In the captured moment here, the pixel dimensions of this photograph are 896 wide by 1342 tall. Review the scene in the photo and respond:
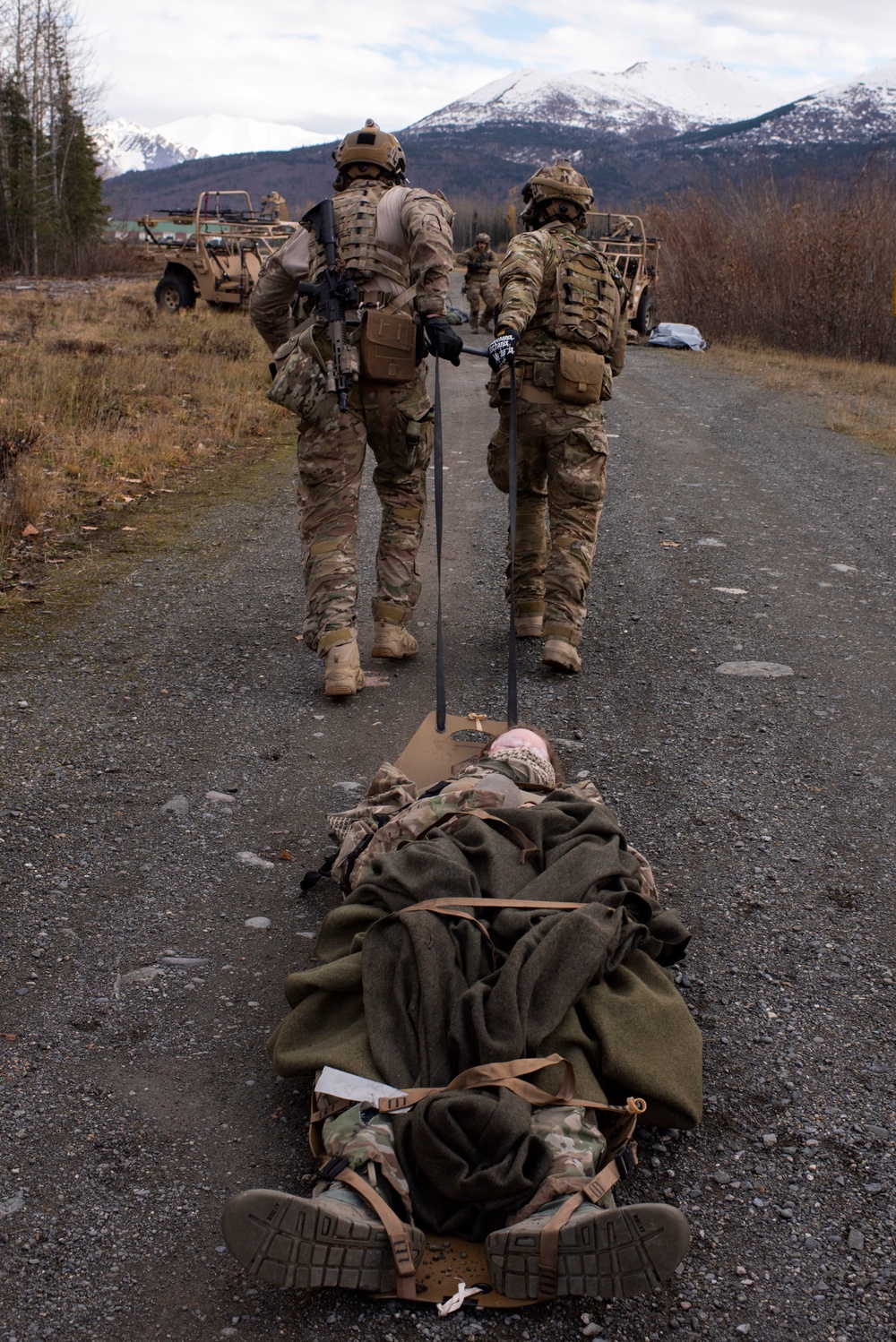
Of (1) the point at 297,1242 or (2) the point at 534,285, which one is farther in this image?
(2) the point at 534,285

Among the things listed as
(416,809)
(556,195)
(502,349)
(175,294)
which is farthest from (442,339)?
(175,294)

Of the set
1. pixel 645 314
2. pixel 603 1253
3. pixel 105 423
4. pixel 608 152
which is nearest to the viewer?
pixel 603 1253

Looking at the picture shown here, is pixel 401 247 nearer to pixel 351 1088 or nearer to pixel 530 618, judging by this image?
pixel 530 618

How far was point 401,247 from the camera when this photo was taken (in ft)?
14.0

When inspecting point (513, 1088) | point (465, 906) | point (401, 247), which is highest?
point (401, 247)

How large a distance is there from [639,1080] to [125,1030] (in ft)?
3.73

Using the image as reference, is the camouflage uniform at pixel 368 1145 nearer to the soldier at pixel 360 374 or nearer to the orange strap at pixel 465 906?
the orange strap at pixel 465 906

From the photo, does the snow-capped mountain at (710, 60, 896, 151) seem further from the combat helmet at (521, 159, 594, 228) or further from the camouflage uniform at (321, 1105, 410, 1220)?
the camouflage uniform at (321, 1105, 410, 1220)

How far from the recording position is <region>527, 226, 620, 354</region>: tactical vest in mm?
4453

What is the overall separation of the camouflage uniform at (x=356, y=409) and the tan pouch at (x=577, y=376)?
0.55 metres

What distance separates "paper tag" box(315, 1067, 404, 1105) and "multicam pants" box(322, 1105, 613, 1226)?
2 centimetres

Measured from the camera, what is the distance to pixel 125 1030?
2445 millimetres

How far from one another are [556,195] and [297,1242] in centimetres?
404

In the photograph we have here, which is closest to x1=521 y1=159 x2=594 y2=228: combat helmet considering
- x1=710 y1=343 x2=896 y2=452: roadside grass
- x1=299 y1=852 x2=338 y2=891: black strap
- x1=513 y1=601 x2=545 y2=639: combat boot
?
x1=513 y1=601 x2=545 y2=639: combat boot
